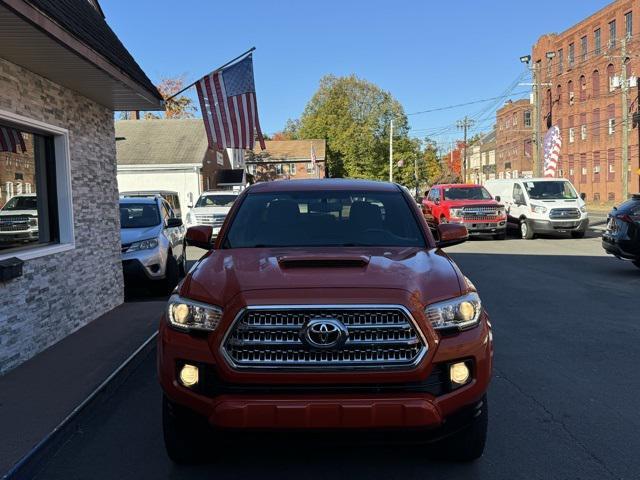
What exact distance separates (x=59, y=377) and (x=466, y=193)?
62.0 feet

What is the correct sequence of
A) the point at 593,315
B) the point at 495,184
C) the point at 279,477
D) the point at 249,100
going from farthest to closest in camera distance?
the point at 495,184, the point at 249,100, the point at 593,315, the point at 279,477

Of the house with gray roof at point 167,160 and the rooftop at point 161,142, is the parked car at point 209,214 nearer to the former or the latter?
the house with gray roof at point 167,160

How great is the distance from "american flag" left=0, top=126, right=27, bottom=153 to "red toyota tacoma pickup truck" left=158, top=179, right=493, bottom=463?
3.57 metres

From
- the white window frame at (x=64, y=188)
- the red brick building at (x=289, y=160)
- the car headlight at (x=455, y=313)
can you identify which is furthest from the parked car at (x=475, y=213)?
the red brick building at (x=289, y=160)

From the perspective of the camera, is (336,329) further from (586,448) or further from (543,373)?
(543,373)

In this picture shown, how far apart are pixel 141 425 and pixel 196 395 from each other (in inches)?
59.4

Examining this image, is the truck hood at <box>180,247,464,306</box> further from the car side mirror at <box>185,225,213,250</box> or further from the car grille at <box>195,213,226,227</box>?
the car grille at <box>195,213,226,227</box>

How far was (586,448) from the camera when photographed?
3951 mm

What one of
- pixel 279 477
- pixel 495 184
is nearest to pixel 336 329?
pixel 279 477

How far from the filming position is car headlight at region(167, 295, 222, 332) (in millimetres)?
3273

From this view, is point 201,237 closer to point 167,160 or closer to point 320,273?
point 320,273

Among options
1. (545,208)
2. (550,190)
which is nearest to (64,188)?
(545,208)

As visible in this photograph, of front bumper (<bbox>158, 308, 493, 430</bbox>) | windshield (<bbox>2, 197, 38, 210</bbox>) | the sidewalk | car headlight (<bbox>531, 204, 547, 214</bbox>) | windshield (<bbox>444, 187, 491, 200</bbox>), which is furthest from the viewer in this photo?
windshield (<bbox>444, 187, 491, 200</bbox>)

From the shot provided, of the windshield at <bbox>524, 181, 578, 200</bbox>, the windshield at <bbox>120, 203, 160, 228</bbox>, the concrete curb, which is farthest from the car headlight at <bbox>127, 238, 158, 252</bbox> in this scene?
the windshield at <bbox>524, 181, 578, 200</bbox>
